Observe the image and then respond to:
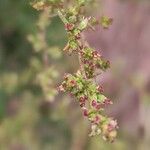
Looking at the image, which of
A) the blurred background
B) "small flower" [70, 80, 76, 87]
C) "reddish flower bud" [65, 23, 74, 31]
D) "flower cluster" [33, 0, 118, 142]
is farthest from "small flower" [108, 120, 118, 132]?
the blurred background

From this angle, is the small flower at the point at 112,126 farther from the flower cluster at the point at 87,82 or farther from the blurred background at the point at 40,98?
the blurred background at the point at 40,98

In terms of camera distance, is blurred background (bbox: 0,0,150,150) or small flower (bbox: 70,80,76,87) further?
blurred background (bbox: 0,0,150,150)

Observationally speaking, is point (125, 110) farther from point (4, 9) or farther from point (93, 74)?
point (93, 74)

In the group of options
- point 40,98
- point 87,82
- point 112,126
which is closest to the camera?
point 112,126

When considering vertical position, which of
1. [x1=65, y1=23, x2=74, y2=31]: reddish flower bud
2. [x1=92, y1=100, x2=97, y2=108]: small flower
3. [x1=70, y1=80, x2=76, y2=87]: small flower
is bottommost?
[x1=92, y1=100, x2=97, y2=108]: small flower

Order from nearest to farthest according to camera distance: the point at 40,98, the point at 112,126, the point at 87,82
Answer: the point at 112,126 → the point at 87,82 → the point at 40,98

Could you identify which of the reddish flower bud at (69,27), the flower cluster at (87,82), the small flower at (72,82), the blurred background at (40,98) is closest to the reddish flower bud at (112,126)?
the flower cluster at (87,82)

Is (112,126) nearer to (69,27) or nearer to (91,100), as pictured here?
(91,100)

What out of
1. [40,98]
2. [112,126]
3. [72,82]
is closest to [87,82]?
[72,82]

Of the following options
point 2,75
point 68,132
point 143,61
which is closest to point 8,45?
point 2,75

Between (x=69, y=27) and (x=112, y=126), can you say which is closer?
(x=112, y=126)

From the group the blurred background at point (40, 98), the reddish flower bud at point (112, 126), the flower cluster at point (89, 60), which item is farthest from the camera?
the blurred background at point (40, 98)

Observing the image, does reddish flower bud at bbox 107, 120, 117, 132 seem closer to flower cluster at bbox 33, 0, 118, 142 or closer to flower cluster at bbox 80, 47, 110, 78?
flower cluster at bbox 33, 0, 118, 142
